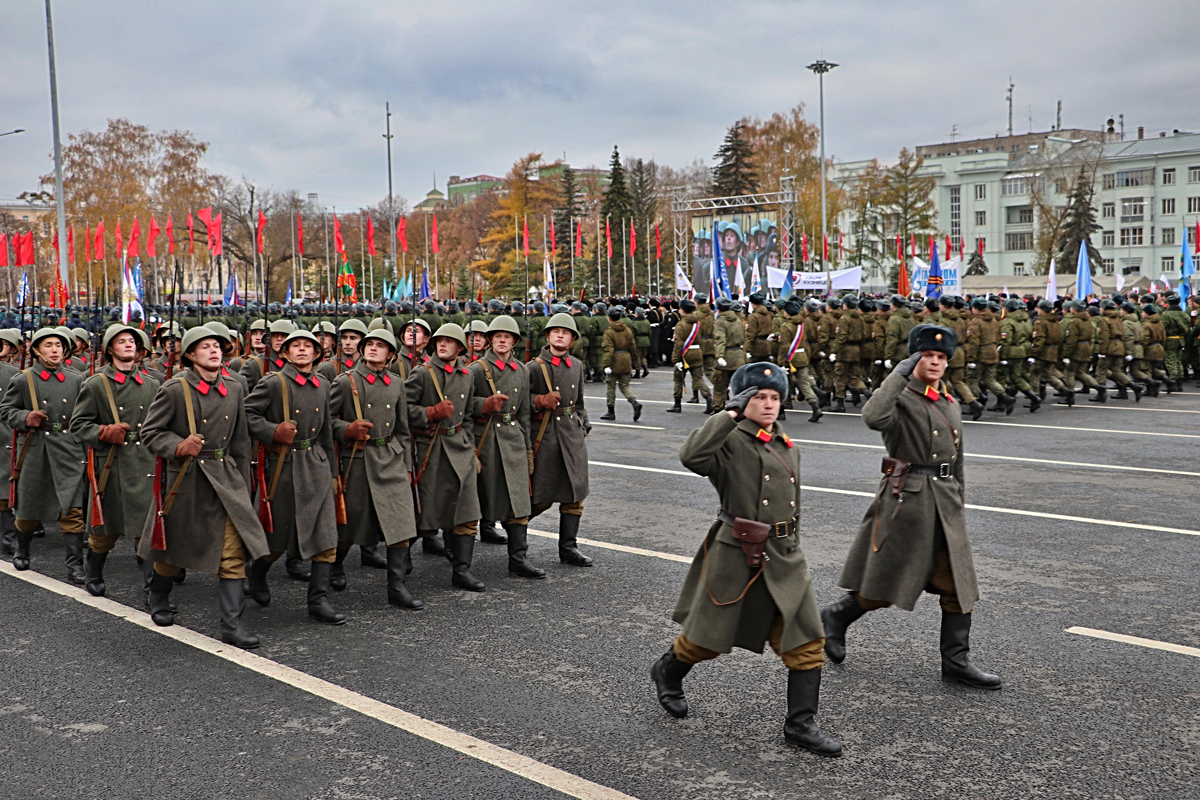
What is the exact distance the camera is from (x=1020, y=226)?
88562mm

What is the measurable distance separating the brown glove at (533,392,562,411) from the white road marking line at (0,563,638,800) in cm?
286

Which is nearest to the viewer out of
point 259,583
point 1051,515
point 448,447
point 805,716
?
point 805,716

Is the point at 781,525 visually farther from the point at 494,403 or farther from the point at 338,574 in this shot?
the point at 338,574

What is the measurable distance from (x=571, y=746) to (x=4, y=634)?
380 centimetres

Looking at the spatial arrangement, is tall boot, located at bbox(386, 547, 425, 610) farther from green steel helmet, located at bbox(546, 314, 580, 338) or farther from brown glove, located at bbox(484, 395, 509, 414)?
green steel helmet, located at bbox(546, 314, 580, 338)

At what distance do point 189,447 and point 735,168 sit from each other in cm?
6344

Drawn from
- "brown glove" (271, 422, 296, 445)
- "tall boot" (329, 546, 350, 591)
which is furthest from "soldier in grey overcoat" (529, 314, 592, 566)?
"brown glove" (271, 422, 296, 445)

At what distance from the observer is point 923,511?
211 inches

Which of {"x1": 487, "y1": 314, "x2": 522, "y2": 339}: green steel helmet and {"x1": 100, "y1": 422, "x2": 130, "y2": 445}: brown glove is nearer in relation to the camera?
{"x1": 100, "y1": 422, "x2": 130, "y2": 445}: brown glove

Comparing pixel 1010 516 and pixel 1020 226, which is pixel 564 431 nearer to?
pixel 1010 516

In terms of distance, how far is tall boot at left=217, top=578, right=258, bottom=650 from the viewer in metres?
6.13

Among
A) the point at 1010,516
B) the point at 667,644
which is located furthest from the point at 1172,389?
the point at 667,644

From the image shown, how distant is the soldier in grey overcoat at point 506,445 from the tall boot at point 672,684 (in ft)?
8.77

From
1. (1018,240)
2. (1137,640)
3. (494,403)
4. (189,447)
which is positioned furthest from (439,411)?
(1018,240)
